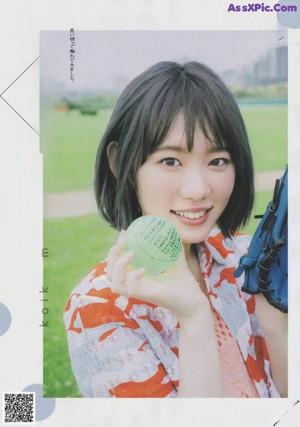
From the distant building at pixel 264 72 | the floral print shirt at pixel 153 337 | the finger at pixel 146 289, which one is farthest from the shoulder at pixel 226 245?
the distant building at pixel 264 72

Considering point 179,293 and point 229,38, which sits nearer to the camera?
point 179,293

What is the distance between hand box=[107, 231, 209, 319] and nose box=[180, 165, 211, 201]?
0.59 ft

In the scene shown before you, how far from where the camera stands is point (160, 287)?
135 centimetres

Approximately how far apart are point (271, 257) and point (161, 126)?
447 millimetres

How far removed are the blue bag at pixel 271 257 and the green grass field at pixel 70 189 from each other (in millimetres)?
32

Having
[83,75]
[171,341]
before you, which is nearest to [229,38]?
[83,75]

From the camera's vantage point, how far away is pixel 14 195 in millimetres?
1494
